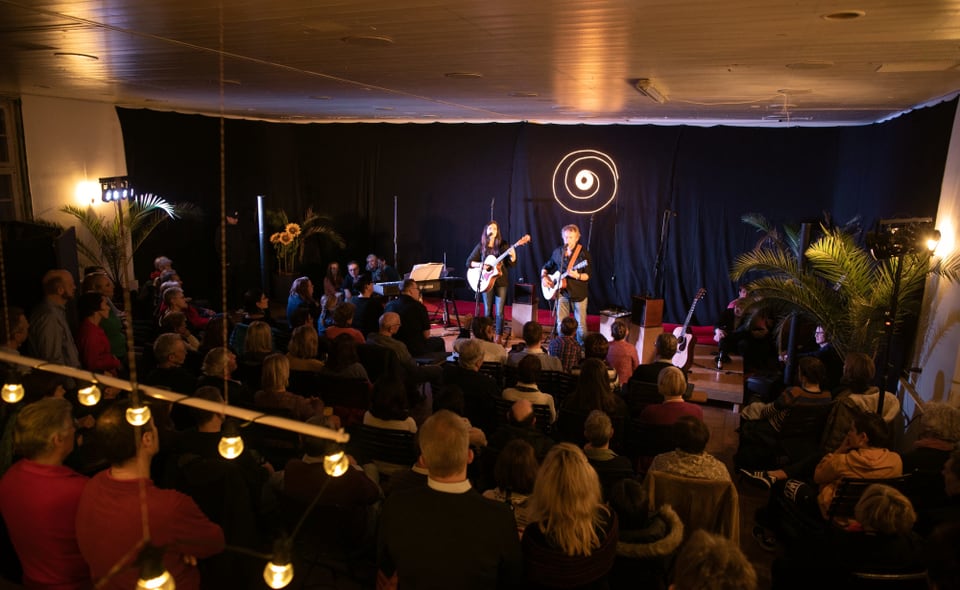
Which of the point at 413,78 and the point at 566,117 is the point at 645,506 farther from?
the point at 566,117

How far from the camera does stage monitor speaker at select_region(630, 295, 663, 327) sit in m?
8.08

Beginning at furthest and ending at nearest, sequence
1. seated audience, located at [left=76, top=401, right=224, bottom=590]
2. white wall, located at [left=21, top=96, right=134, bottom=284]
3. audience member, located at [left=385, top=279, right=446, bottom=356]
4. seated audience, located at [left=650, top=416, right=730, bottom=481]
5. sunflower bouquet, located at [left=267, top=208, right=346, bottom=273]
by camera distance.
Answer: sunflower bouquet, located at [left=267, top=208, right=346, bottom=273], white wall, located at [left=21, top=96, right=134, bottom=284], audience member, located at [left=385, top=279, right=446, bottom=356], seated audience, located at [left=650, top=416, right=730, bottom=481], seated audience, located at [left=76, top=401, right=224, bottom=590]

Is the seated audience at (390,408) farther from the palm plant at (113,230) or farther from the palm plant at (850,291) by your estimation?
the palm plant at (113,230)

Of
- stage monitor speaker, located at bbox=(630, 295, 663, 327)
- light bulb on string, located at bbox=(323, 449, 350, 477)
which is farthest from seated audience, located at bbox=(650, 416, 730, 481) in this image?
stage monitor speaker, located at bbox=(630, 295, 663, 327)

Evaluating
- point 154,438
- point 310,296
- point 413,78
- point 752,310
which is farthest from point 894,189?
point 154,438

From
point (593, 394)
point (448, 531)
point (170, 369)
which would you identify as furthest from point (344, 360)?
point (448, 531)

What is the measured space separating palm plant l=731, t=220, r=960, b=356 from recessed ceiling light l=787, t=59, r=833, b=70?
2.12 m

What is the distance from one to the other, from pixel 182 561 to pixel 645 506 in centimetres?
184

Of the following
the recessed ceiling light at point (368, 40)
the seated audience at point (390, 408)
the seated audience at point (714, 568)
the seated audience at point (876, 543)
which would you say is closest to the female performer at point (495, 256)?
the recessed ceiling light at point (368, 40)

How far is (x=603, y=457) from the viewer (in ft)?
11.3

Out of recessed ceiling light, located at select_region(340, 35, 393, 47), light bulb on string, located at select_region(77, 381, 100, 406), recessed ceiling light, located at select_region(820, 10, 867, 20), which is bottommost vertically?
light bulb on string, located at select_region(77, 381, 100, 406)

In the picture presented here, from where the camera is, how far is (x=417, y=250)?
40.5 feet

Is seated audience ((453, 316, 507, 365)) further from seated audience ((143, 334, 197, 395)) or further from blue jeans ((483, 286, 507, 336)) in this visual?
blue jeans ((483, 286, 507, 336))

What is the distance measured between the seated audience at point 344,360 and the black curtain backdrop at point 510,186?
20.9 ft
